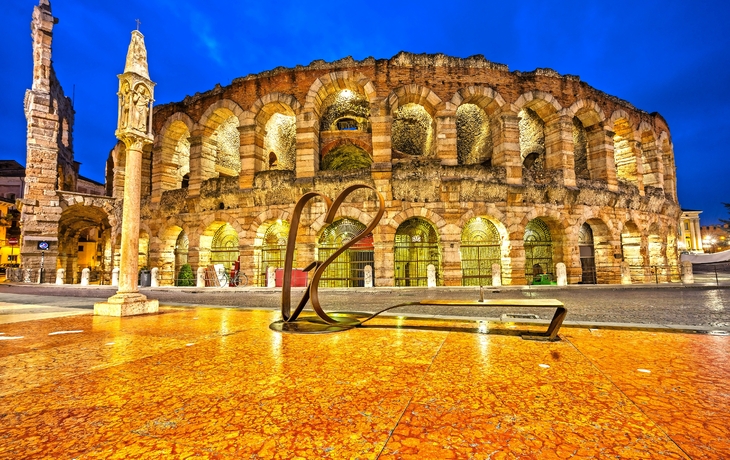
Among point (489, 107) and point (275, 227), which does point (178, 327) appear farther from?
point (489, 107)

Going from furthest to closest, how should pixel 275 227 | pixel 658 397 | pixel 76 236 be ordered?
pixel 76 236, pixel 275 227, pixel 658 397

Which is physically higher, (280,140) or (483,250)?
(280,140)

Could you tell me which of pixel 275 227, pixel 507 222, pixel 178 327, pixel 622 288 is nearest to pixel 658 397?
pixel 178 327

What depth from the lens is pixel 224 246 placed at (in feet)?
53.4

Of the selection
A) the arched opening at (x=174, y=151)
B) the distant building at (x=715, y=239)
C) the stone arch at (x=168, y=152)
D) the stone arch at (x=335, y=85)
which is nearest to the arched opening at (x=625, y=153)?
the stone arch at (x=335, y=85)

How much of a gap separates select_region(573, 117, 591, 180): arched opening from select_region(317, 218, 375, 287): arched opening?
1099 centimetres

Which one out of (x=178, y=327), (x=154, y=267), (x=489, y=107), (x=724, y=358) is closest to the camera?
(x=724, y=358)

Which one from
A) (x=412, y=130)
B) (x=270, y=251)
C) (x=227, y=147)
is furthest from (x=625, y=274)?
(x=227, y=147)

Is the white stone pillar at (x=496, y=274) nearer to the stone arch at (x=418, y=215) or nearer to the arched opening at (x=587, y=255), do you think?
the stone arch at (x=418, y=215)

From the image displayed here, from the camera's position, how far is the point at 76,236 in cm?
2164

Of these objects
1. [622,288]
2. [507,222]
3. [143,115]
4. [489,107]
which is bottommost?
[622,288]

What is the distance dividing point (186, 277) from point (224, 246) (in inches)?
101

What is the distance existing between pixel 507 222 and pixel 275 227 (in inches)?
436

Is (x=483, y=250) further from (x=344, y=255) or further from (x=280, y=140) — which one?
(x=280, y=140)
